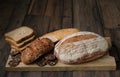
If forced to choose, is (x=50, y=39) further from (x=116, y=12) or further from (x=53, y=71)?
(x=116, y=12)

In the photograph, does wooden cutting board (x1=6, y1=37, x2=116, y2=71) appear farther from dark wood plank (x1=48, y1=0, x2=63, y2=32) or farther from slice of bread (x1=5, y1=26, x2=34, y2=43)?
dark wood plank (x1=48, y1=0, x2=63, y2=32)

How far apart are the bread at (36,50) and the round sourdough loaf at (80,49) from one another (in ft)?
0.15

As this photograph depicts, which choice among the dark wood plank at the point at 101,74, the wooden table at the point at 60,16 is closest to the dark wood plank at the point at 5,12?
the wooden table at the point at 60,16

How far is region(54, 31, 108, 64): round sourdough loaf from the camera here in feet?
3.64

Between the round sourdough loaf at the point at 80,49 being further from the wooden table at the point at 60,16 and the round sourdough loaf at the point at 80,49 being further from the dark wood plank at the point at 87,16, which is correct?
the dark wood plank at the point at 87,16

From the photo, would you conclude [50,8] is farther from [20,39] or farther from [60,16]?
[20,39]

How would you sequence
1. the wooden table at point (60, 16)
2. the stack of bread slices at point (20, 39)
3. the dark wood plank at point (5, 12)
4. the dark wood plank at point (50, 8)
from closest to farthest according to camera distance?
the stack of bread slices at point (20, 39), the wooden table at point (60, 16), the dark wood plank at point (5, 12), the dark wood plank at point (50, 8)

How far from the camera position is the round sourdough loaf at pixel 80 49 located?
1.11m

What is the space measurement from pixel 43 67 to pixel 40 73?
0.04 m

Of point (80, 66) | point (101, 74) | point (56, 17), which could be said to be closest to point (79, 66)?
point (80, 66)

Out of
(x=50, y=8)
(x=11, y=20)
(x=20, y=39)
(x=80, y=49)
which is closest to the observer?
(x=80, y=49)

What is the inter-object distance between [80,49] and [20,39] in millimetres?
348

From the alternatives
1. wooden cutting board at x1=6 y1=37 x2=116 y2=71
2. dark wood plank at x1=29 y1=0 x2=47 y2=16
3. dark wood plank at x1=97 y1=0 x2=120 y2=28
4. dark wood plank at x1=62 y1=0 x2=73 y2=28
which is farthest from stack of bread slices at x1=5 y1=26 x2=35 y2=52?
dark wood plank at x1=97 y1=0 x2=120 y2=28

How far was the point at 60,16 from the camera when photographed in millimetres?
1667
